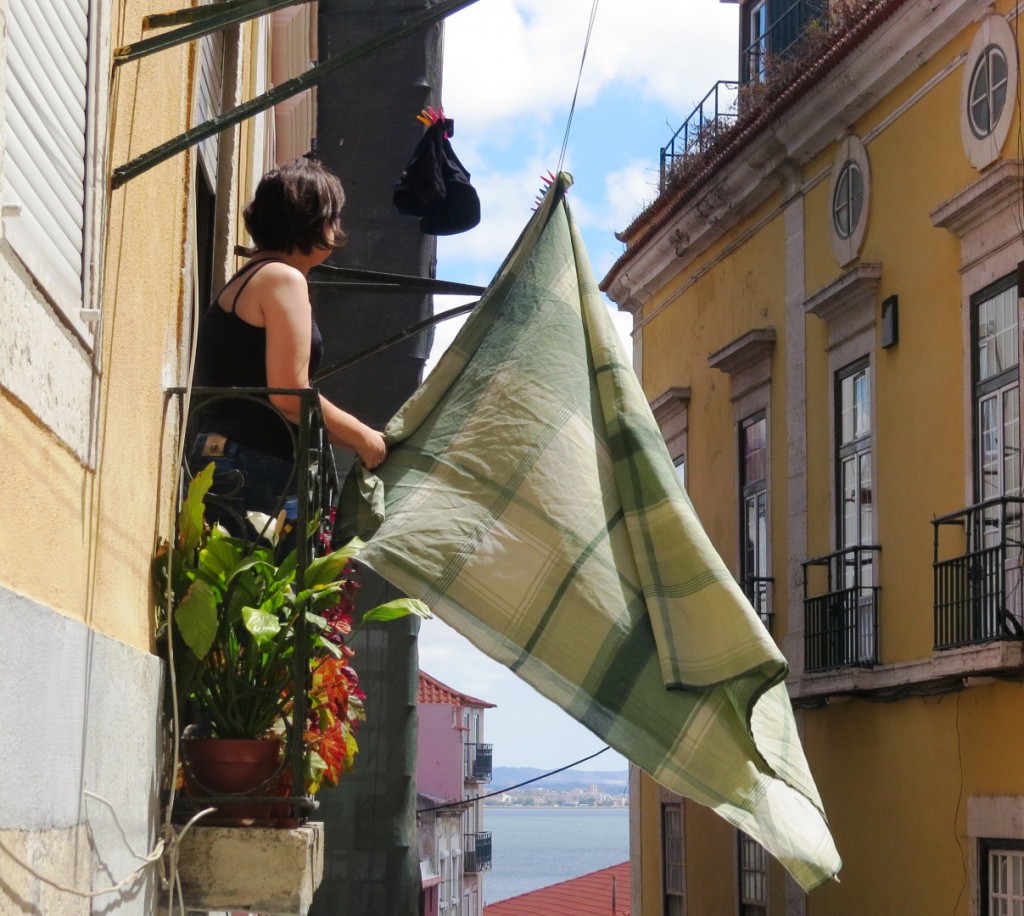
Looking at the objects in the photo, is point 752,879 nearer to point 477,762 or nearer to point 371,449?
point 371,449

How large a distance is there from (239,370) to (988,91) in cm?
1004

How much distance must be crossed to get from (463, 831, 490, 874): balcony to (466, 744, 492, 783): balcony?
1.77m

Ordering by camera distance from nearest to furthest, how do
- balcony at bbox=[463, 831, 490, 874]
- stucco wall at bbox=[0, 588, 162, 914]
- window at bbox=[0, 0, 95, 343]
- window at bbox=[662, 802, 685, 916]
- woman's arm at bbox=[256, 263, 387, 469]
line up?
stucco wall at bbox=[0, 588, 162, 914]
window at bbox=[0, 0, 95, 343]
woman's arm at bbox=[256, 263, 387, 469]
window at bbox=[662, 802, 685, 916]
balcony at bbox=[463, 831, 490, 874]

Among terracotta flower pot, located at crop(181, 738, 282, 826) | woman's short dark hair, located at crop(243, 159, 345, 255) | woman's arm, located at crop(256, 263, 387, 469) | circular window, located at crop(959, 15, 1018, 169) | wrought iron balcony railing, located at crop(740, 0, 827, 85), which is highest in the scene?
wrought iron balcony railing, located at crop(740, 0, 827, 85)

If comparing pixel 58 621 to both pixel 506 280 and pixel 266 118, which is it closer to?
pixel 506 280

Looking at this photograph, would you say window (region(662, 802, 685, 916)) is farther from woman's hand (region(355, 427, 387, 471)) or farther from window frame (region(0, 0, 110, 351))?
window frame (region(0, 0, 110, 351))

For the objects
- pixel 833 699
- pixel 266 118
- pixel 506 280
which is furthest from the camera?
pixel 833 699

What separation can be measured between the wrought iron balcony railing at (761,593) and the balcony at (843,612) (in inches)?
40.9

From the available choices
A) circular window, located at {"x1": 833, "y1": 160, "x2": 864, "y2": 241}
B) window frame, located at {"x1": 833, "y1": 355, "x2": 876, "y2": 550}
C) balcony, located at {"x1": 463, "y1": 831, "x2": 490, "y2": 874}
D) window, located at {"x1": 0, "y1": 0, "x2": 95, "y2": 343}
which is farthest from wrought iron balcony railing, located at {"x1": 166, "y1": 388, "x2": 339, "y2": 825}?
balcony, located at {"x1": 463, "y1": 831, "x2": 490, "y2": 874}

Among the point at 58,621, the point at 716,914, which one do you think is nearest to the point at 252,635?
the point at 58,621

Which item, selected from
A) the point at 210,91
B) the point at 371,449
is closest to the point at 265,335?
the point at 371,449

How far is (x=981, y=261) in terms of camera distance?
13.2 meters

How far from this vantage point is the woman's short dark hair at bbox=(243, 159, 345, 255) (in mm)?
4402

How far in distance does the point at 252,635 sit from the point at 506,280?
1529 millimetres
